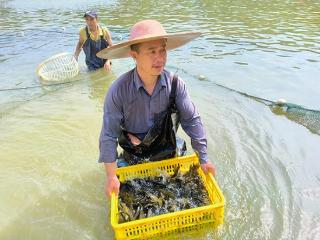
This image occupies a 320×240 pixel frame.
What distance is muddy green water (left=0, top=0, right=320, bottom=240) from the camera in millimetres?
3838

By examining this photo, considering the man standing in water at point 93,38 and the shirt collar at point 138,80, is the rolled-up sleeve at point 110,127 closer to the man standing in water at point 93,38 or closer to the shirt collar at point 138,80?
the shirt collar at point 138,80

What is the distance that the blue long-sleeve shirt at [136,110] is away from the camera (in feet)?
11.5

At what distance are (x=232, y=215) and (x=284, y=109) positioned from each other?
2945mm

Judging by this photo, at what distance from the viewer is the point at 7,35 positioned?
1380cm

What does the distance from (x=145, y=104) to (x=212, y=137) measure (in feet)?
7.03

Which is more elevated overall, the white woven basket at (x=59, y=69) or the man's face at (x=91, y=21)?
the man's face at (x=91, y=21)

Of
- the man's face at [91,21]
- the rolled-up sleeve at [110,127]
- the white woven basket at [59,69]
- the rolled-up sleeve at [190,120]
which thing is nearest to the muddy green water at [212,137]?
the white woven basket at [59,69]

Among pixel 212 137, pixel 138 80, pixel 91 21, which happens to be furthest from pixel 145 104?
pixel 91 21

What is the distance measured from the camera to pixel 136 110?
11.9ft

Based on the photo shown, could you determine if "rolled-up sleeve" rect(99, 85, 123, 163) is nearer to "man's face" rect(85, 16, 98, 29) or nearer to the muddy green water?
the muddy green water

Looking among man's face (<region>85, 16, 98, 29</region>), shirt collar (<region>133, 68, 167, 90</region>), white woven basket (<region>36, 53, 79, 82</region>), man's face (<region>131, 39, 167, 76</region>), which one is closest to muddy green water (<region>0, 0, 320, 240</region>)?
white woven basket (<region>36, 53, 79, 82</region>)

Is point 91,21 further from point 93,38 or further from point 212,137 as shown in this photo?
point 212,137

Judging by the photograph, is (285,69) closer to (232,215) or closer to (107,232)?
(232,215)

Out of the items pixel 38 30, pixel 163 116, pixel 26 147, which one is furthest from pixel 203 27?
pixel 163 116
